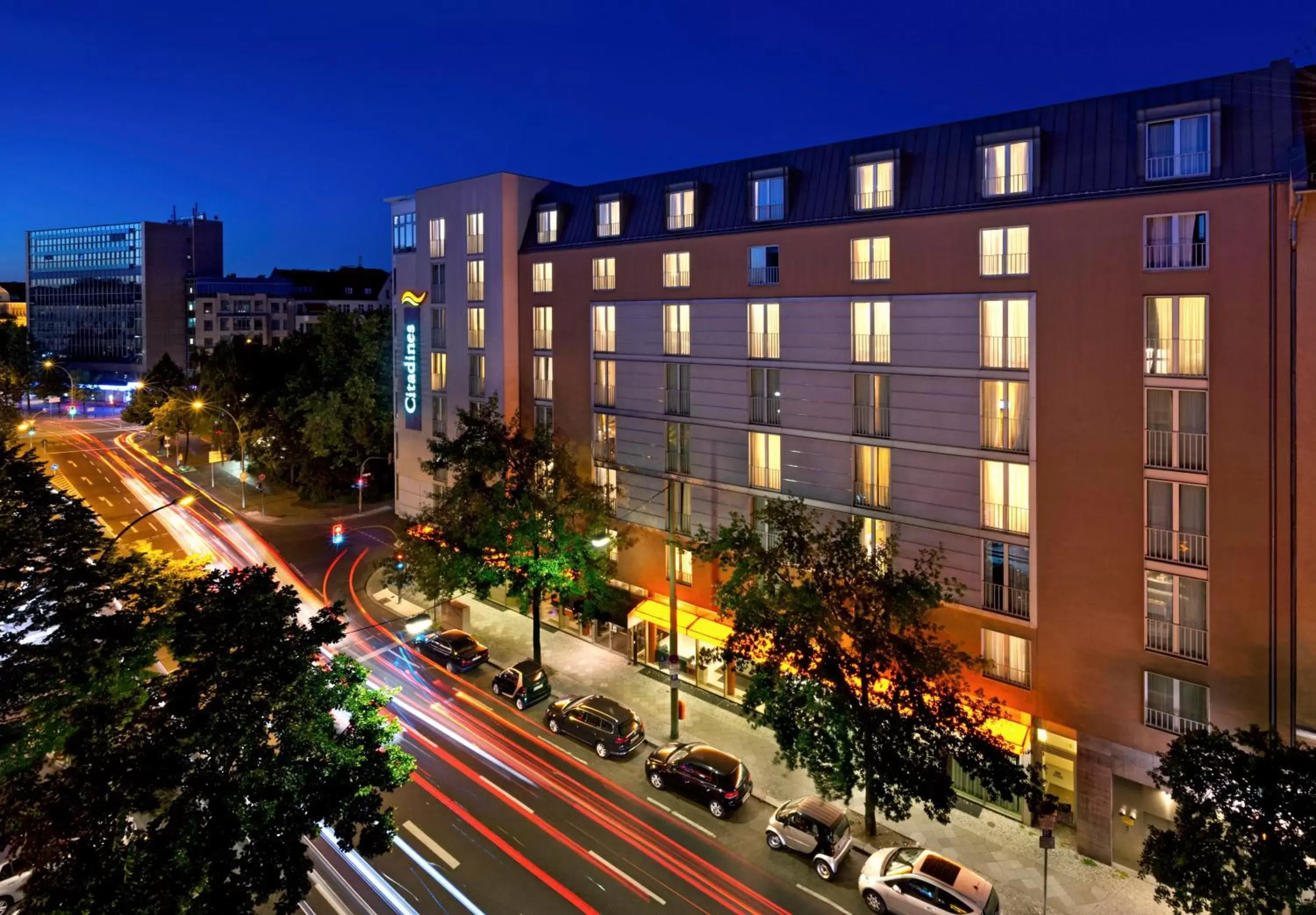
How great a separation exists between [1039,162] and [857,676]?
16.6 m

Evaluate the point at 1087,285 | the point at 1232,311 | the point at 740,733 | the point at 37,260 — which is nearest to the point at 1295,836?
the point at 1232,311

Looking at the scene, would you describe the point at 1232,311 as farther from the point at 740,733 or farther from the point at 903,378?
the point at 740,733

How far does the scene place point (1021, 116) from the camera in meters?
25.8

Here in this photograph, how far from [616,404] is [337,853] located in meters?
21.0

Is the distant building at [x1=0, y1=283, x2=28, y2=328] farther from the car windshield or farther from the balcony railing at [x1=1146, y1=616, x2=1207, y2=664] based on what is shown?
the balcony railing at [x1=1146, y1=616, x2=1207, y2=664]

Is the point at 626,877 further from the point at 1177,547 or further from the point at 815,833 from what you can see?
the point at 1177,547

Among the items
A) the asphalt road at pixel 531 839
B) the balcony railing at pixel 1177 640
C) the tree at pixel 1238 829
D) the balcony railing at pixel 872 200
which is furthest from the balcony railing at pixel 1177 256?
the asphalt road at pixel 531 839

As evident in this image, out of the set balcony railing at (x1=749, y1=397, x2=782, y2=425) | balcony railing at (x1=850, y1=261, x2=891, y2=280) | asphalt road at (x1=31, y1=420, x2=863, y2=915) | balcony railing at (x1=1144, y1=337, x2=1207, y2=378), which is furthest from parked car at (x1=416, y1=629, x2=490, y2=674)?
balcony railing at (x1=1144, y1=337, x2=1207, y2=378)

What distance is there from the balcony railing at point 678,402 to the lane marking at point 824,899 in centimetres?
1849

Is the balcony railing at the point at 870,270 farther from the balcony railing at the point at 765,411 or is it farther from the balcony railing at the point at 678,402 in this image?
the balcony railing at the point at 678,402

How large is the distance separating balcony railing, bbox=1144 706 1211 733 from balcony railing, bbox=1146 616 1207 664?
170cm

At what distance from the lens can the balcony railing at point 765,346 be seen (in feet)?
100

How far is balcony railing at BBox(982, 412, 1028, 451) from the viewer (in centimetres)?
2438

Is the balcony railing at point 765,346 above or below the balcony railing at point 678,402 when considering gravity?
above
